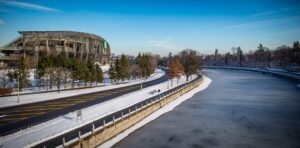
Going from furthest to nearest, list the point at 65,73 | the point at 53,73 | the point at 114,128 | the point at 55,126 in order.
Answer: the point at 65,73, the point at 53,73, the point at 55,126, the point at 114,128

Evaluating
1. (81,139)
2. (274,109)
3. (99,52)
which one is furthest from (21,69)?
(99,52)

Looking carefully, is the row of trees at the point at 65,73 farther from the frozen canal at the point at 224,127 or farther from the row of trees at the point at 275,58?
the row of trees at the point at 275,58

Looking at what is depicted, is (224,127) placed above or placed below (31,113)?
below

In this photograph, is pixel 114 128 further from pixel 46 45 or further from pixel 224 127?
pixel 46 45

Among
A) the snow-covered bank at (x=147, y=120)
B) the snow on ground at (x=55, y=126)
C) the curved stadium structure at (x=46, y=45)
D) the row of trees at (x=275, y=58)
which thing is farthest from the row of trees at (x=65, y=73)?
the row of trees at (x=275, y=58)

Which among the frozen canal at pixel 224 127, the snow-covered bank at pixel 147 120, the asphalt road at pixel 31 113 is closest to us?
the frozen canal at pixel 224 127

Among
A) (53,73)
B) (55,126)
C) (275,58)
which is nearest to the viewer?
(55,126)

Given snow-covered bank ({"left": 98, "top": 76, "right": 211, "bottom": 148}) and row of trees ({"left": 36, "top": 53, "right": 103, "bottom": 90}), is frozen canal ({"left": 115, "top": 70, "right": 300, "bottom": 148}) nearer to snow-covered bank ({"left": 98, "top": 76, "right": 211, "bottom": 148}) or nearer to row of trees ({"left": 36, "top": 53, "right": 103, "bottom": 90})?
snow-covered bank ({"left": 98, "top": 76, "right": 211, "bottom": 148})

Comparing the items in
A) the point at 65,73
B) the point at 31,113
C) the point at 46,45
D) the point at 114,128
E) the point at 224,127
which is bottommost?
the point at 224,127

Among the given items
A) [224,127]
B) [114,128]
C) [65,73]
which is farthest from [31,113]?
[224,127]

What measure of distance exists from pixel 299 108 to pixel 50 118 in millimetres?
38021

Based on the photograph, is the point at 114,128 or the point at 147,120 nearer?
the point at 114,128

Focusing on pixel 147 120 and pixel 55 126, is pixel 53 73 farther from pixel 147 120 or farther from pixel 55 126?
pixel 147 120

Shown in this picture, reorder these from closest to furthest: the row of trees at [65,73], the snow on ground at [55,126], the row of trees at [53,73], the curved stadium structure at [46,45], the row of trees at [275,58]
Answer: the snow on ground at [55,126]
the row of trees at [53,73]
the row of trees at [65,73]
the curved stadium structure at [46,45]
the row of trees at [275,58]
